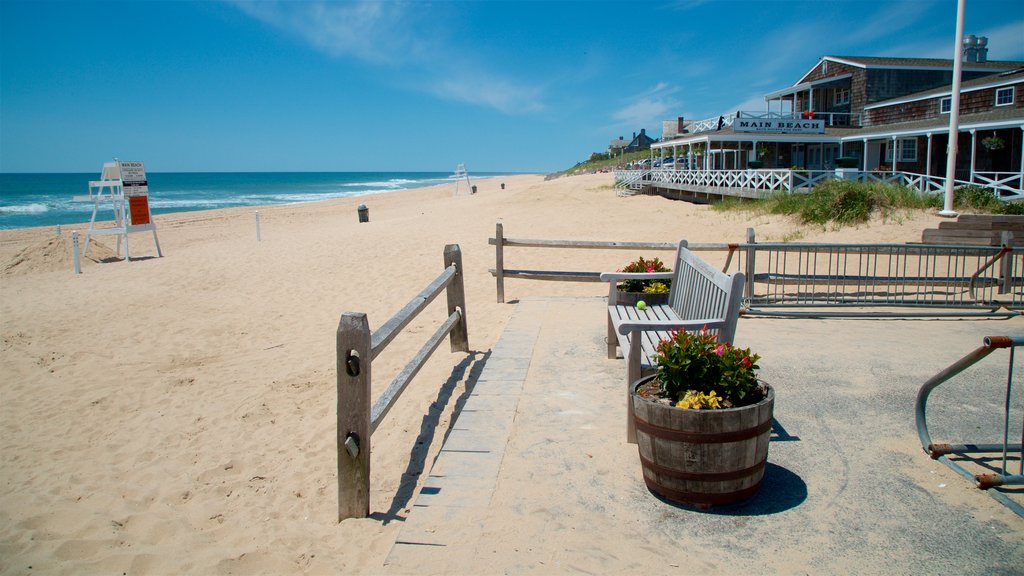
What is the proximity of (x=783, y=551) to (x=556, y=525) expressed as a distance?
1.03 m

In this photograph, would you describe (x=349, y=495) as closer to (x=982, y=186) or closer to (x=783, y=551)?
(x=783, y=551)

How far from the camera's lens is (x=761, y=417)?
10.3 ft

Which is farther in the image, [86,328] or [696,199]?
[696,199]

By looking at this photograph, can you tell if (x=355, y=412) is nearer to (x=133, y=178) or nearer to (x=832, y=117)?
(x=133, y=178)

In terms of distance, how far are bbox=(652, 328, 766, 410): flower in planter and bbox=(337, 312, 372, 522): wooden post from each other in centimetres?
161

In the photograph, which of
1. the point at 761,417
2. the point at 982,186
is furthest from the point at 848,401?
the point at 982,186

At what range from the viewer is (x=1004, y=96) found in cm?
2348

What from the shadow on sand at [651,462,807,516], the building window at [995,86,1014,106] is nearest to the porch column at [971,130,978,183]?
the building window at [995,86,1014,106]

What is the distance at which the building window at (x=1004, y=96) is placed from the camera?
76.2 feet

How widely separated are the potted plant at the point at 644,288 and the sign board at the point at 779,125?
2497 centimetres

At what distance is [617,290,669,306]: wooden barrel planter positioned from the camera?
627 centimetres

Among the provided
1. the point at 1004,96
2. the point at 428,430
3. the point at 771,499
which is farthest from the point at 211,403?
the point at 1004,96

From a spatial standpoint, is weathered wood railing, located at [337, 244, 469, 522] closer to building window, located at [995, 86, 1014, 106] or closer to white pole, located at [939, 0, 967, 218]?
white pole, located at [939, 0, 967, 218]

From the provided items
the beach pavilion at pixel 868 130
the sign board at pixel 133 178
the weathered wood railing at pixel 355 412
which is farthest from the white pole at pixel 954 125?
the sign board at pixel 133 178
